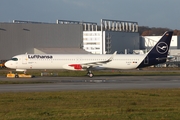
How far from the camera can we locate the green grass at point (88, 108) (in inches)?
717

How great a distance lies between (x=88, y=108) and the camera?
→ 21438 millimetres

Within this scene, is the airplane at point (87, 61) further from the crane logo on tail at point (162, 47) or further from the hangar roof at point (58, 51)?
the hangar roof at point (58, 51)

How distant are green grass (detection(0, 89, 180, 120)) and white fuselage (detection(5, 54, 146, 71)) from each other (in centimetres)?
2724

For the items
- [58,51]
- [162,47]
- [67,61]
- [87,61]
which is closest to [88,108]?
[67,61]

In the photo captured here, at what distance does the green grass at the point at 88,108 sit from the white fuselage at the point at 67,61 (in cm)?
2724

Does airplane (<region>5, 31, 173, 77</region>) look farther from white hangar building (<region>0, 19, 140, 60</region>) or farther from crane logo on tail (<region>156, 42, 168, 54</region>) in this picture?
white hangar building (<region>0, 19, 140, 60</region>)

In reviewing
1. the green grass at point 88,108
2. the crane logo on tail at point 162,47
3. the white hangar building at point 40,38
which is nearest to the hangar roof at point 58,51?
the white hangar building at point 40,38

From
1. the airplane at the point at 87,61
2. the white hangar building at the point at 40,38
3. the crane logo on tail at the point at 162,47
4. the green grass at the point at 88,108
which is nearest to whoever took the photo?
the green grass at the point at 88,108

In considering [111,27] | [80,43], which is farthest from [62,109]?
[111,27]

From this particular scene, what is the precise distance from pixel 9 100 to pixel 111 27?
353ft

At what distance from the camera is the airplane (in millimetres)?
55031

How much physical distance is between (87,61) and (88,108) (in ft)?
118

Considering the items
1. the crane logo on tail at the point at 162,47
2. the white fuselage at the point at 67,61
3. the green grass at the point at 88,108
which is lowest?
the green grass at the point at 88,108

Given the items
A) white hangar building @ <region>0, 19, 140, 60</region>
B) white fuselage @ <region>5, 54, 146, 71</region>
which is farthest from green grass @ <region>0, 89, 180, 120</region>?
white hangar building @ <region>0, 19, 140, 60</region>
